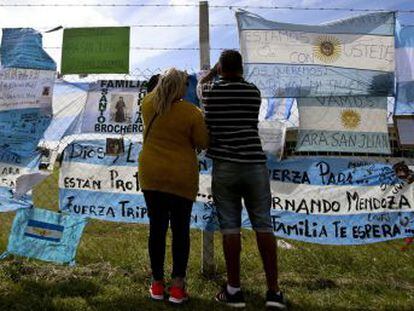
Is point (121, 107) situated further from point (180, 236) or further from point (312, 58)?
point (312, 58)

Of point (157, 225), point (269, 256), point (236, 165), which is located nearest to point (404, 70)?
point (236, 165)

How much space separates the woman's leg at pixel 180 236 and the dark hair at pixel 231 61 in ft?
3.41

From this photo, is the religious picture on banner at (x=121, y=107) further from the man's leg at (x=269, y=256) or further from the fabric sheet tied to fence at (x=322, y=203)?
the man's leg at (x=269, y=256)

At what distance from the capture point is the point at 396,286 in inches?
188

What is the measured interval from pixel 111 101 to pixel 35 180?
1.03m

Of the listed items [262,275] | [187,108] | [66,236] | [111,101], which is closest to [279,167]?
[262,275]

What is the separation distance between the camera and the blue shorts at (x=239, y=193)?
3.97 meters

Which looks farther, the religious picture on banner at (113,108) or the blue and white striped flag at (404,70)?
the religious picture on banner at (113,108)

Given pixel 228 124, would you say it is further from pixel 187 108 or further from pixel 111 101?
pixel 111 101

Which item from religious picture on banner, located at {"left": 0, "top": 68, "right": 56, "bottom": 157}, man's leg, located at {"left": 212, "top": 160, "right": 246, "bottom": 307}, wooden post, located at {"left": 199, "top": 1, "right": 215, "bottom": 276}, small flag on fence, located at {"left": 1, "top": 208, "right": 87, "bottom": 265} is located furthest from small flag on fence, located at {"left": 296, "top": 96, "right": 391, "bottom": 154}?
religious picture on banner, located at {"left": 0, "top": 68, "right": 56, "bottom": 157}

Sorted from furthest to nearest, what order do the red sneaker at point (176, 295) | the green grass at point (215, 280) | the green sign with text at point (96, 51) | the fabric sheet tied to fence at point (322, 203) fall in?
the green sign with text at point (96, 51), the fabric sheet tied to fence at point (322, 203), the green grass at point (215, 280), the red sneaker at point (176, 295)

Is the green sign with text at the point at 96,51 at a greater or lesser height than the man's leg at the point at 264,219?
greater

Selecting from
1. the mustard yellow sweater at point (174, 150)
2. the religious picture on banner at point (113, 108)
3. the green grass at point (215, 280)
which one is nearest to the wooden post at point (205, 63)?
the green grass at point (215, 280)

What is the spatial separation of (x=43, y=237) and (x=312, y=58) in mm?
3023
